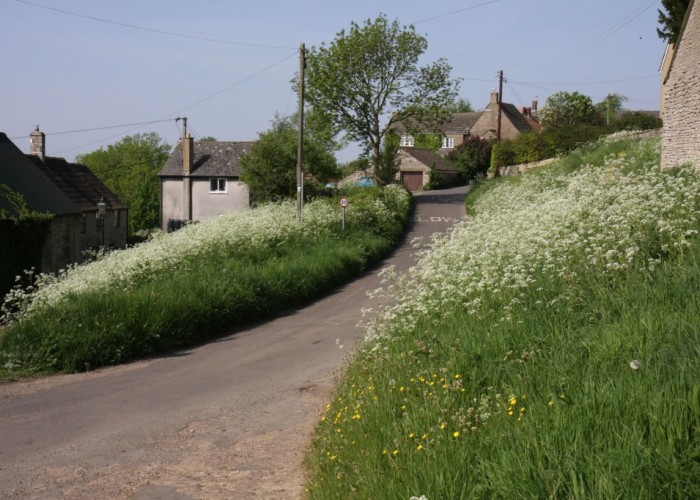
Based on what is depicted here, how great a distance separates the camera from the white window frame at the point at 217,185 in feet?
215

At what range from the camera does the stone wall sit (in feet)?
63.5

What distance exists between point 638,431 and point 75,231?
1574 inches

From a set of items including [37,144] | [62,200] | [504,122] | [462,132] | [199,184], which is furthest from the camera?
[462,132]

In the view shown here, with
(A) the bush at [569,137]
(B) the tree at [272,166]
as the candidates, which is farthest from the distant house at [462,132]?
(B) the tree at [272,166]

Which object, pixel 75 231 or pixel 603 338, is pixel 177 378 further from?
pixel 75 231

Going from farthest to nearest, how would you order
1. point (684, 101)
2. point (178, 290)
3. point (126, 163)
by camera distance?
point (126, 163)
point (684, 101)
point (178, 290)

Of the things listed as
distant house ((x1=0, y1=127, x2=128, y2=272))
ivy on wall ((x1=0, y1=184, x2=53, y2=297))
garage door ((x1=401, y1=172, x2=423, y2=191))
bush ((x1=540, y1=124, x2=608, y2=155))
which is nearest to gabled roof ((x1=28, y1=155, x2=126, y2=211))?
distant house ((x1=0, y1=127, x2=128, y2=272))

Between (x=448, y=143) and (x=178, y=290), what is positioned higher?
(x=448, y=143)

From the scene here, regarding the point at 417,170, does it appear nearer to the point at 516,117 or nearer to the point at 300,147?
the point at 516,117

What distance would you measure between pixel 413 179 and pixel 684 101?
56998mm

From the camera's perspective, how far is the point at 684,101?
2025 centimetres

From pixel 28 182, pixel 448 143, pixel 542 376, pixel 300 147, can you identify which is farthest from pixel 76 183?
pixel 448 143

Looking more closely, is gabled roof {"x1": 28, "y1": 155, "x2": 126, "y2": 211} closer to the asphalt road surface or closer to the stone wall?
the asphalt road surface

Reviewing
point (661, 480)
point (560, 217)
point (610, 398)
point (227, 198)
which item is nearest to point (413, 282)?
point (560, 217)
